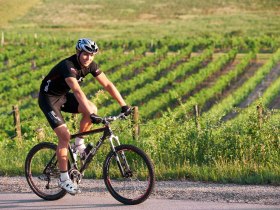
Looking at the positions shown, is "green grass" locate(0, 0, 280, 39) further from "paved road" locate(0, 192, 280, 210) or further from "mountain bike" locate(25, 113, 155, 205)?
"paved road" locate(0, 192, 280, 210)

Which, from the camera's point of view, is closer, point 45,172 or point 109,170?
point 109,170

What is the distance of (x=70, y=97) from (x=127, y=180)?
107cm

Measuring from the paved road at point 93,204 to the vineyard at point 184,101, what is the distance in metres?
1.01

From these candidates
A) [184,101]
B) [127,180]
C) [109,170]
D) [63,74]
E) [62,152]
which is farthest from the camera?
[184,101]

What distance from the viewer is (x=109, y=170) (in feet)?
29.0

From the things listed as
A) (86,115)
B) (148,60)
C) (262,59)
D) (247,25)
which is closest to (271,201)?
(86,115)

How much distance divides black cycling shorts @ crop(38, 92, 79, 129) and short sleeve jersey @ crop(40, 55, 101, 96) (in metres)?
0.06

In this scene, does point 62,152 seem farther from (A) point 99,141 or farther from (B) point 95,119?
(B) point 95,119

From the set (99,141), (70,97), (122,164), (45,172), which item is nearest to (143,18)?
(45,172)

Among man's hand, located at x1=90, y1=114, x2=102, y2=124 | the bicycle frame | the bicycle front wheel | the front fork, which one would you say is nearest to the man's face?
man's hand, located at x1=90, y1=114, x2=102, y2=124

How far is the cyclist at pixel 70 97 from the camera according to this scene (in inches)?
331

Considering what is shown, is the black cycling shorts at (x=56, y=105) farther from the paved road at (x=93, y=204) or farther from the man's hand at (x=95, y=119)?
the paved road at (x=93, y=204)

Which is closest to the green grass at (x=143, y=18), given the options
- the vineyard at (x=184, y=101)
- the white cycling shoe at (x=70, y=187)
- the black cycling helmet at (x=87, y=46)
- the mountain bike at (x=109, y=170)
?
the vineyard at (x=184, y=101)

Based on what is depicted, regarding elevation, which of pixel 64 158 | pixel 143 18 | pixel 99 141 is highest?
pixel 143 18
